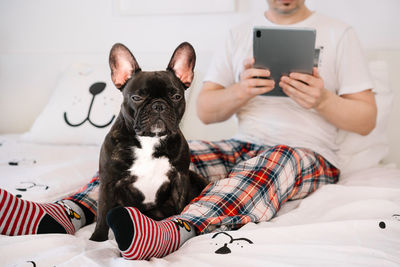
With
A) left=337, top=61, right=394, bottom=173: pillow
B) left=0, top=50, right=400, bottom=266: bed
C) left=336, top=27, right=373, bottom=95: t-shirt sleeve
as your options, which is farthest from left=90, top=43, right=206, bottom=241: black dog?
left=337, top=61, right=394, bottom=173: pillow

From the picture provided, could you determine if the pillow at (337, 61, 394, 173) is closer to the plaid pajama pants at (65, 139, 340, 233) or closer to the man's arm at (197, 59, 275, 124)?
the plaid pajama pants at (65, 139, 340, 233)

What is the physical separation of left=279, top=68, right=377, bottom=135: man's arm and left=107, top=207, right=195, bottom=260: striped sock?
0.64 m

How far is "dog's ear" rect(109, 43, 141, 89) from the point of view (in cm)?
93

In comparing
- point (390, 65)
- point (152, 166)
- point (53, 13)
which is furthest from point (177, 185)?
point (53, 13)

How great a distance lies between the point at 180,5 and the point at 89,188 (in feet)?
4.05

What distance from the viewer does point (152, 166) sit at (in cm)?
96

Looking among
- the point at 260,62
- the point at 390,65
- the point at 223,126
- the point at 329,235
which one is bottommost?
the point at 223,126

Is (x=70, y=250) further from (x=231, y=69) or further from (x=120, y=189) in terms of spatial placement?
(x=231, y=69)

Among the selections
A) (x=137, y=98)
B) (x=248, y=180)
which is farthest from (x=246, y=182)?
(x=137, y=98)

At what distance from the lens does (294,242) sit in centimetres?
81

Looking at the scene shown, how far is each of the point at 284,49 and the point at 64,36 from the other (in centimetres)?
151

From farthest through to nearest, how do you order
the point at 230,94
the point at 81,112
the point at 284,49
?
the point at 81,112
the point at 230,94
the point at 284,49

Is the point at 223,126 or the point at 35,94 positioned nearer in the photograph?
the point at 223,126

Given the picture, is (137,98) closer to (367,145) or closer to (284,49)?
(284,49)
